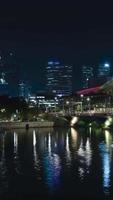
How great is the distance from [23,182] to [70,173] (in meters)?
3.53

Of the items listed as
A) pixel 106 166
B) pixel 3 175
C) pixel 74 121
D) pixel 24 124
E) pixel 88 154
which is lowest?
pixel 3 175

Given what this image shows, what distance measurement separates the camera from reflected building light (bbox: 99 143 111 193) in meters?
28.2

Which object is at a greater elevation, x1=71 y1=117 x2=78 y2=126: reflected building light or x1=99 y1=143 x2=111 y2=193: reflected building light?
x1=71 y1=117 x2=78 y2=126: reflected building light

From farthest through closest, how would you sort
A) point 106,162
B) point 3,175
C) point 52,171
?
1. point 106,162
2. point 52,171
3. point 3,175

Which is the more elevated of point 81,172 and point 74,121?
point 74,121

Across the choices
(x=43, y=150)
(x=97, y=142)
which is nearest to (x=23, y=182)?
(x=43, y=150)

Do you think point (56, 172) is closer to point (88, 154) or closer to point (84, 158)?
point (84, 158)

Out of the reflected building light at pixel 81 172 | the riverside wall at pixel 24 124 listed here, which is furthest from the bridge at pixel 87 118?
the reflected building light at pixel 81 172

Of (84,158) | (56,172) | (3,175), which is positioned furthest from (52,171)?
(84,158)

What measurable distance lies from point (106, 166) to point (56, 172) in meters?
3.37

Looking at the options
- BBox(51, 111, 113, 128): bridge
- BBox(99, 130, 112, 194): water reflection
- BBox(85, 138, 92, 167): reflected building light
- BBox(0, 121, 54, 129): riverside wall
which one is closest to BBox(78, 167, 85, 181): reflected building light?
BBox(99, 130, 112, 194): water reflection

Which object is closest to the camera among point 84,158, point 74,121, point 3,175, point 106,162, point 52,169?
point 3,175

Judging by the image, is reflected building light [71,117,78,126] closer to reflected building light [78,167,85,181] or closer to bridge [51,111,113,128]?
bridge [51,111,113,128]

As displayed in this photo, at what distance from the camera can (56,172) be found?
3306cm
